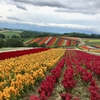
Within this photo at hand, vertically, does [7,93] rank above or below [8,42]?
above

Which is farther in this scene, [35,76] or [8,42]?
[8,42]

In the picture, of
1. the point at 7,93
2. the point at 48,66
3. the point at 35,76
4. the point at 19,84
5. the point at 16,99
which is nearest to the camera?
the point at 7,93

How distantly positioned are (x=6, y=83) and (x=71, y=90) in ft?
8.40

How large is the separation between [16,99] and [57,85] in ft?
9.69

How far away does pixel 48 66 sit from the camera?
14.1m

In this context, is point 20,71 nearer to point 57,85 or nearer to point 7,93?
point 57,85

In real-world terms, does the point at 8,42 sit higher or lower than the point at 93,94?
lower

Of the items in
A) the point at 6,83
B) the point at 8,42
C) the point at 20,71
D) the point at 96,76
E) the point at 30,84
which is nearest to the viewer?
the point at 6,83

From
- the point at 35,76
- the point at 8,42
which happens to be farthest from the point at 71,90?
the point at 8,42

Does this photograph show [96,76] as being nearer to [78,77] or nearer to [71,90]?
[78,77]

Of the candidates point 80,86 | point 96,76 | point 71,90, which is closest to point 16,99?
point 71,90

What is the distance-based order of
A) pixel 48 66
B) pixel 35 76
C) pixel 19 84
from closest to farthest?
pixel 19 84, pixel 35 76, pixel 48 66

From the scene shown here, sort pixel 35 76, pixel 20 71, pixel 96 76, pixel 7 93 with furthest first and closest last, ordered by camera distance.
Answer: pixel 96 76
pixel 20 71
pixel 35 76
pixel 7 93

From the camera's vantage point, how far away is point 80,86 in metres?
9.73
